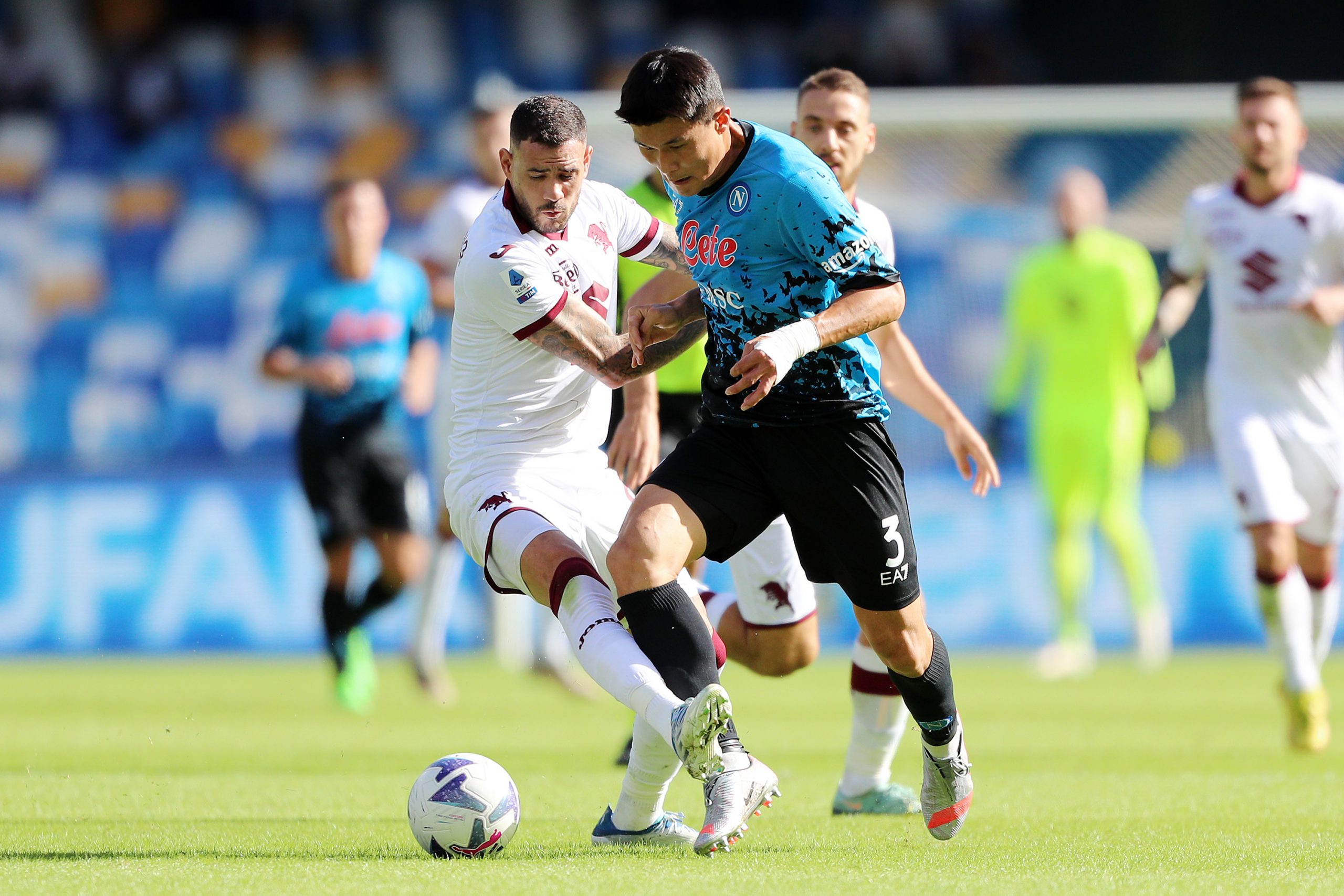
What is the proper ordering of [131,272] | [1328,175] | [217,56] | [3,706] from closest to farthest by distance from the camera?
[3,706]
[1328,175]
[131,272]
[217,56]

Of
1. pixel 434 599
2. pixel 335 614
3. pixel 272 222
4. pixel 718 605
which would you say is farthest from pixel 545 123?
pixel 272 222

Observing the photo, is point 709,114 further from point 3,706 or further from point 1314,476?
point 3,706

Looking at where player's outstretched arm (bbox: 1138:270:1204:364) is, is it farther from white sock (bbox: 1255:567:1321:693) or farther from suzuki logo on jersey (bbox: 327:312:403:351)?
suzuki logo on jersey (bbox: 327:312:403:351)

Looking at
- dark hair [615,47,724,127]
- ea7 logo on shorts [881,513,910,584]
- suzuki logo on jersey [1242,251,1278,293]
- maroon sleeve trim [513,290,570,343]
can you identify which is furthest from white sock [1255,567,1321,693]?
dark hair [615,47,724,127]

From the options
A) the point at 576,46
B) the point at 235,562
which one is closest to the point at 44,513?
the point at 235,562

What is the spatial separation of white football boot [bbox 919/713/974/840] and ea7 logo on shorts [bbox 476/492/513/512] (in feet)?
4.48

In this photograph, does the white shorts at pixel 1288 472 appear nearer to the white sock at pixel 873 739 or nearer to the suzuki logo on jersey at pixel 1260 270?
the suzuki logo on jersey at pixel 1260 270

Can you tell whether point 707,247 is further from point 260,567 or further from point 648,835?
point 260,567

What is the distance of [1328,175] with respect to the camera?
13.1 metres

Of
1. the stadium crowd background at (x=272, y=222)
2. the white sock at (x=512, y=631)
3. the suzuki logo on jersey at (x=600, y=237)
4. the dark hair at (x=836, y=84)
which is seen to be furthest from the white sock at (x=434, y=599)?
the suzuki logo on jersey at (x=600, y=237)

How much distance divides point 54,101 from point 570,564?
1505cm

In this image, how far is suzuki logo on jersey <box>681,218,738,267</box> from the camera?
15.1 ft

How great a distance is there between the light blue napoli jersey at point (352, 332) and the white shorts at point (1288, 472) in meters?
4.50

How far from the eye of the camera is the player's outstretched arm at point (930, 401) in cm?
552
